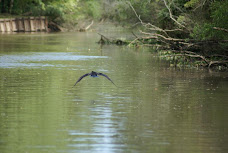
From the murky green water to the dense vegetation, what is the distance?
4.46 feet

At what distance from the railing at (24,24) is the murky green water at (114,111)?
140ft

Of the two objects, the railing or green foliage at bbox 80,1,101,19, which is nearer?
the railing

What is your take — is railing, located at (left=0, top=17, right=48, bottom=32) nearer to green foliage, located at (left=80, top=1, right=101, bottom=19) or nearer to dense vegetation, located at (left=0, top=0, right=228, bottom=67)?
dense vegetation, located at (left=0, top=0, right=228, bottom=67)

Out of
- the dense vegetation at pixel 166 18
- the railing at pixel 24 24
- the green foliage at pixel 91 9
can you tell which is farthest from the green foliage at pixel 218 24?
the green foliage at pixel 91 9

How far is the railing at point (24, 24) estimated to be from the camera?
65.4m

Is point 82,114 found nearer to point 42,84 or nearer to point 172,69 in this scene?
point 42,84

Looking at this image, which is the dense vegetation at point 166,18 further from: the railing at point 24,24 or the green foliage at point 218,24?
the railing at point 24,24

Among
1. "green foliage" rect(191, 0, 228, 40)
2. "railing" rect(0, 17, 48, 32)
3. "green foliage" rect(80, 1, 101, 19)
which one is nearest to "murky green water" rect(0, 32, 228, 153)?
"green foliage" rect(191, 0, 228, 40)

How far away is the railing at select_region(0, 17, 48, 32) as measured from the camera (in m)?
65.4

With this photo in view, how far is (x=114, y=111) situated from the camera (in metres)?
13.5

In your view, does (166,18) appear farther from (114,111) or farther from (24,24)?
(24,24)

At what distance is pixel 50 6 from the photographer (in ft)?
228

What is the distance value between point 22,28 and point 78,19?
10875mm

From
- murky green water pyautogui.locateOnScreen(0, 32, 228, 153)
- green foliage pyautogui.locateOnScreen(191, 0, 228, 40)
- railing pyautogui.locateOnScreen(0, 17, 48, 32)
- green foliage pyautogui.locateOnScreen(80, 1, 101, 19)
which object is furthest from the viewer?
green foliage pyautogui.locateOnScreen(80, 1, 101, 19)
